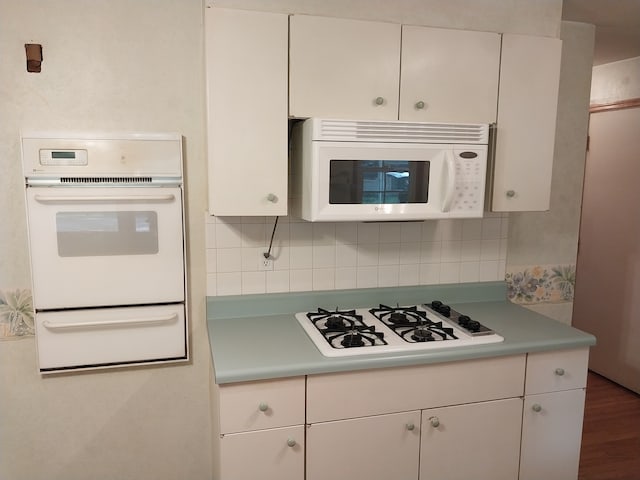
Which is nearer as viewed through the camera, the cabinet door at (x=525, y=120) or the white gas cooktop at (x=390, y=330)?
the white gas cooktop at (x=390, y=330)

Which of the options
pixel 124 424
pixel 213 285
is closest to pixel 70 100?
pixel 213 285

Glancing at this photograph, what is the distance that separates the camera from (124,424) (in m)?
2.20

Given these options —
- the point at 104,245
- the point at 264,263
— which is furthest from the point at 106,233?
the point at 264,263

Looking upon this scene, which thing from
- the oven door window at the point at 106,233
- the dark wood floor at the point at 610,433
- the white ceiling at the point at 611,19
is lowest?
the dark wood floor at the point at 610,433

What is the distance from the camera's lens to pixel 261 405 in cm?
172

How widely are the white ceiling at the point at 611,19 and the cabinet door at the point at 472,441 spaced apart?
6.16 feet

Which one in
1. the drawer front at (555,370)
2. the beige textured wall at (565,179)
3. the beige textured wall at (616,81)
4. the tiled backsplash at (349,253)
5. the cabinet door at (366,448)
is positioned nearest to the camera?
the cabinet door at (366,448)

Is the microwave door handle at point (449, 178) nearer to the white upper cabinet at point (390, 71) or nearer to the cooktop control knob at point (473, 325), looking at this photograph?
the white upper cabinet at point (390, 71)

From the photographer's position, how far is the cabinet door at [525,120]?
2.09m

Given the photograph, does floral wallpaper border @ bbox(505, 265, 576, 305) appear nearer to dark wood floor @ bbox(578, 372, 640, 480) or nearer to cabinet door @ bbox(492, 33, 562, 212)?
cabinet door @ bbox(492, 33, 562, 212)

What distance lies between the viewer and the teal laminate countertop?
1740 millimetres

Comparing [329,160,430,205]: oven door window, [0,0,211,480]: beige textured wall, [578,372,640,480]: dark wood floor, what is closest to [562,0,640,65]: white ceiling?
[329,160,430,205]: oven door window

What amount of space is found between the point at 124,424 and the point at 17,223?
988 millimetres

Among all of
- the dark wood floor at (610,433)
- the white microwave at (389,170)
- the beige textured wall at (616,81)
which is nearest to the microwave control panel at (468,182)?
the white microwave at (389,170)
